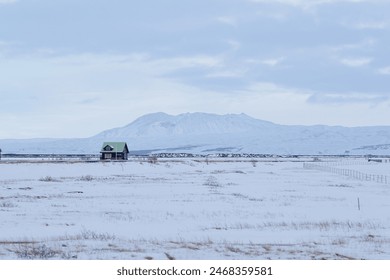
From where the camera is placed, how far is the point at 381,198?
36.4m

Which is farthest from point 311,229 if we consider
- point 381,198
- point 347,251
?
point 381,198

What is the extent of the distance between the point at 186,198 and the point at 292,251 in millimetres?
18957

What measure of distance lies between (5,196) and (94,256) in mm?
21360

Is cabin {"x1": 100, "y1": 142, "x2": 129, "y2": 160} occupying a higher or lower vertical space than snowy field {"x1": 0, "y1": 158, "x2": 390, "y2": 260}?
higher

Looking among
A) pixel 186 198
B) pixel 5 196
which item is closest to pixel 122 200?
pixel 186 198

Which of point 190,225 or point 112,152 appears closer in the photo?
point 190,225

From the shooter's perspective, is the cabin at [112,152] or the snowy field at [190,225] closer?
the snowy field at [190,225]

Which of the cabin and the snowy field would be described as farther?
the cabin

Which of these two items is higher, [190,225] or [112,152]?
[112,152]

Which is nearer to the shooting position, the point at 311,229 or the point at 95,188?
the point at 311,229

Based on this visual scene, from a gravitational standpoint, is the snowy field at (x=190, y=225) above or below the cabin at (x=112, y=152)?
below
